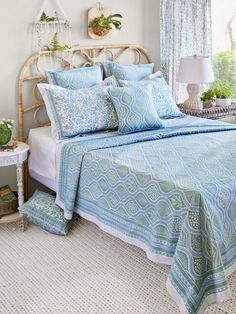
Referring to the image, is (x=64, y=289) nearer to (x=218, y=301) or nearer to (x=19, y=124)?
(x=218, y=301)

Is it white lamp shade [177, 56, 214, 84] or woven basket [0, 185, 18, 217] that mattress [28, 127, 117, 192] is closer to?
woven basket [0, 185, 18, 217]

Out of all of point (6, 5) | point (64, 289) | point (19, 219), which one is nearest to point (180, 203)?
Result: point (64, 289)

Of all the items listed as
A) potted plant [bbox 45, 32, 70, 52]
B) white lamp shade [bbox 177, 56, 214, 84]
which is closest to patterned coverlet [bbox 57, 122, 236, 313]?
white lamp shade [bbox 177, 56, 214, 84]

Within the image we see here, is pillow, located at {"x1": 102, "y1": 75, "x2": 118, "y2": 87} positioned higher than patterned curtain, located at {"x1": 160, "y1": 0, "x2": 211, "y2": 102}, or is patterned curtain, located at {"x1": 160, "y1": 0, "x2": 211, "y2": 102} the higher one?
patterned curtain, located at {"x1": 160, "y1": 0, "x2": 211, "y2": 102}

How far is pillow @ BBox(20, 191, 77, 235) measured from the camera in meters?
3.20

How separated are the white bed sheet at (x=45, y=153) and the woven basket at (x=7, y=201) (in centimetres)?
25

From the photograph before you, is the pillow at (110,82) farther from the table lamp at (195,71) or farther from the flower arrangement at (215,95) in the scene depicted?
the flower arrangement at (215,95)

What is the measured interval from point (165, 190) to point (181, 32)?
8.62ft

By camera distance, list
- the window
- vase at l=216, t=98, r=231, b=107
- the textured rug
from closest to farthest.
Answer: the textured rug → vase at l=216, t=98, r=231, b=107 → the window

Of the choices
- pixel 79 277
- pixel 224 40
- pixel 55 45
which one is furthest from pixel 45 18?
pixel 224 40

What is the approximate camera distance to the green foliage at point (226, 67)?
5.08 m

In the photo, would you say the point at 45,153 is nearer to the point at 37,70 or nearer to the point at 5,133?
the point at 5,133

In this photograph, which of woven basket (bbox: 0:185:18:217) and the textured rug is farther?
woven basket (bbox: 0:185:18:217)

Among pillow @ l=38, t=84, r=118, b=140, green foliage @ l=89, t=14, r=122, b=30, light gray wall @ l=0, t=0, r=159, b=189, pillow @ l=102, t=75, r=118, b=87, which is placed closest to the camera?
pillow @ l=38, t=84, r=118, b=140
